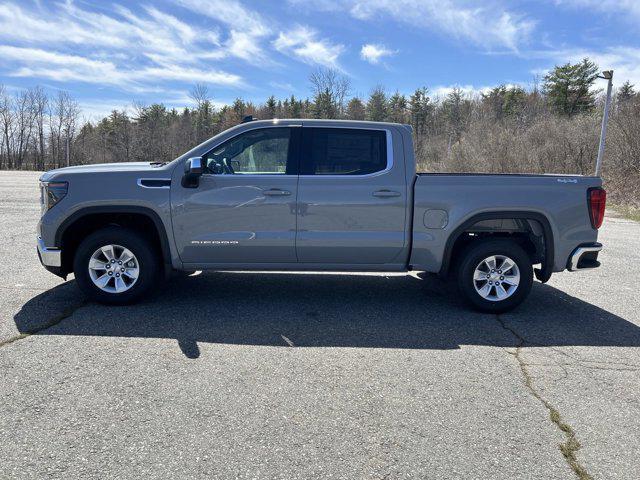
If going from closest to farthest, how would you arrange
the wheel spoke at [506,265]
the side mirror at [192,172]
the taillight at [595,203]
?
the side mirror at [192,172] < the taillight at [595,203] < the wheel spoke at [506,265]

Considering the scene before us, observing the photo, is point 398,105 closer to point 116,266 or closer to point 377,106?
point 377,106

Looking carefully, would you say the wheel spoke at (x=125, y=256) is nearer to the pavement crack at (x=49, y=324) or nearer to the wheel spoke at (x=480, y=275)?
the pavement crack at (x=49, y=324)

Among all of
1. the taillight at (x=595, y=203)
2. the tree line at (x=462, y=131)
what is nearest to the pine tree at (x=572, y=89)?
the tree line at (x=462, y=131)

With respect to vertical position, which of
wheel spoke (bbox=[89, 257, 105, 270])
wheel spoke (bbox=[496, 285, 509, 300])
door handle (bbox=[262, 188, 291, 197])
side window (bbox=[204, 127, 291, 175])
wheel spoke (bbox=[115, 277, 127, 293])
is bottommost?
wheel spoke (bbox=[115, 277, 127, 293])

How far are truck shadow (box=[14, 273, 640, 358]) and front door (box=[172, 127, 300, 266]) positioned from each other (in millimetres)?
624

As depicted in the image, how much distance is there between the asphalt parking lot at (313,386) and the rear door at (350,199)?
0.70 m

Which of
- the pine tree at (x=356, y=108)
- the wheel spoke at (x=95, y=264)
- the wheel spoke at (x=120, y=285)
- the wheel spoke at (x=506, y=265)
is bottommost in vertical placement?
the wheel spoke at (x=120, y=285)

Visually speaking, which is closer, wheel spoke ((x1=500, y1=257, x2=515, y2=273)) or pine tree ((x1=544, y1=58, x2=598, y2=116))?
wheel spoke ((x1=500, y1=257, x2=515, y2=273))

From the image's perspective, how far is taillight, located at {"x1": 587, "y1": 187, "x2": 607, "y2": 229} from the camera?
16.9ft

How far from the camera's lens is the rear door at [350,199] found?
5.12 metres

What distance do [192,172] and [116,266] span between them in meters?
1.38

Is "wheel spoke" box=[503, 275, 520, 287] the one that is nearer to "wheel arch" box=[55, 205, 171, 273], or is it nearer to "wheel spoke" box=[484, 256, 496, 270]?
"wheel spoke" box=[484, 256, 496, 270]

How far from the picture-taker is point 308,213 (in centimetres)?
514

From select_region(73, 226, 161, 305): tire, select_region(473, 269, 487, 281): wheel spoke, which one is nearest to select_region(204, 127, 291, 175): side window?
select_region(73, 226, 161, 305): tire
